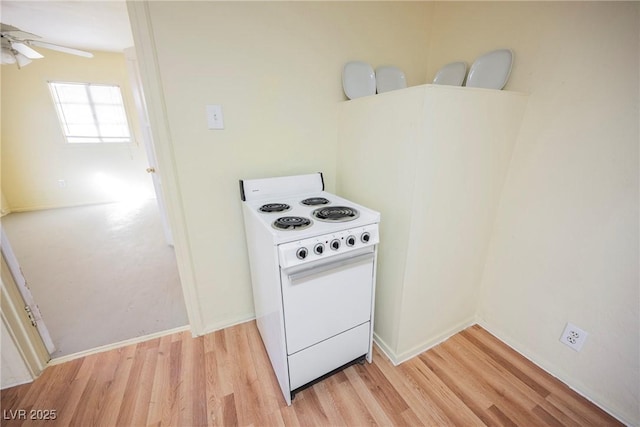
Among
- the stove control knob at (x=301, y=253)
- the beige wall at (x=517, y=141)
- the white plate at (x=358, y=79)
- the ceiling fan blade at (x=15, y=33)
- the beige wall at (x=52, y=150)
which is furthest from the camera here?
the beige wall at (x=52, y=150)

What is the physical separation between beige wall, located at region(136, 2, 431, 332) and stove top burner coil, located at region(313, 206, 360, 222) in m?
0.50

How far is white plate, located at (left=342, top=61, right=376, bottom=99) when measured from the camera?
1578 millimetres

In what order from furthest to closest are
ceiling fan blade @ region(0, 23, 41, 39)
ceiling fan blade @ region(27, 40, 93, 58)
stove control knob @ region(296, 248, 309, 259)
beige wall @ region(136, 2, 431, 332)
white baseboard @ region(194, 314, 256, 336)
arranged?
1. ceiling fan blade @ region(27, 40, 93, 58)
2. ceiling fan blade @ region(0, 23, 41, 39)
3. white baseboard @ region(194, 314, 256, 336)
4. beige wall @ region(136, 2, 431, 332)
5. stove control knob @ region(296, 248, 309, 259)

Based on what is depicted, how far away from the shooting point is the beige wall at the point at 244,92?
1.26m

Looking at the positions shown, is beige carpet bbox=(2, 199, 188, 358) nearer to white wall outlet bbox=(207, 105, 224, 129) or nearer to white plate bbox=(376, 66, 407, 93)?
white wall outlet bbox=(207, 105, 224, 129)

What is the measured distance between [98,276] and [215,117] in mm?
2176

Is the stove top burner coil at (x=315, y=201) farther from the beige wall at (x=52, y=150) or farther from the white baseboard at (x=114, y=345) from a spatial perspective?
the beige wall at (x=52, y=150)

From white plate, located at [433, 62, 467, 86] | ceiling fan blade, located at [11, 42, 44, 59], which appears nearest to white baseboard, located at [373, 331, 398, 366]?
white plate, located at [433, 62, 467, 86]

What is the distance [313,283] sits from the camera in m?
1.08

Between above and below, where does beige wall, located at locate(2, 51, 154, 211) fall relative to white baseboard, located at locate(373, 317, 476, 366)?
above

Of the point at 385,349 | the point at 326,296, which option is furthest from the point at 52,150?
the point at 385,349

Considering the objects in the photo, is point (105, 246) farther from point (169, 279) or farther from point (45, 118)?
point (45, 118)

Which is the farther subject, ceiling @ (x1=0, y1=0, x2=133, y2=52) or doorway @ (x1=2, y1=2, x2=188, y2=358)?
ceiling @ (x1=0, y1=0, x2=133, y2=52)

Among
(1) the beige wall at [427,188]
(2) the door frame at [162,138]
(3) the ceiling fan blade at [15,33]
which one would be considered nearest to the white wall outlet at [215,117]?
(2) the door frame at [162,138]
